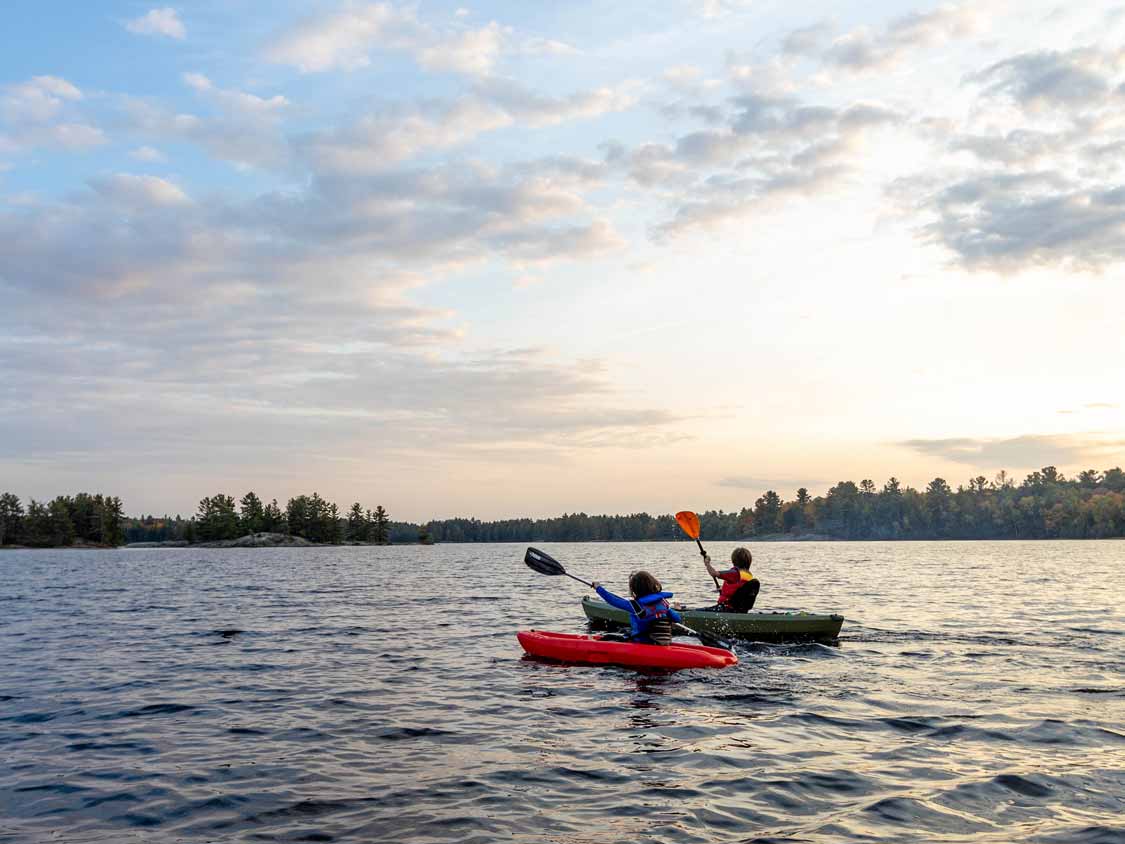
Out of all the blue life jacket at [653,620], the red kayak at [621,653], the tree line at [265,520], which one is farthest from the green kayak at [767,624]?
the tree line at [265,520]

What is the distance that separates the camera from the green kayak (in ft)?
60.3

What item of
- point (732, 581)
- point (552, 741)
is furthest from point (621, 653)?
point (552, 741)

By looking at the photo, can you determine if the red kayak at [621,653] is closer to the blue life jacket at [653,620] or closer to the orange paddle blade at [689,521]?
the blue life jacket at [653,620]

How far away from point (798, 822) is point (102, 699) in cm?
1092

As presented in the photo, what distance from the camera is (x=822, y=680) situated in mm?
13961

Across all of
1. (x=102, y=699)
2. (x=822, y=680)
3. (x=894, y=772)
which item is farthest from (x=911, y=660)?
(x=102, y=699)

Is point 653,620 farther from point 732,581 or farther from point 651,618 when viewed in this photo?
point 732,581

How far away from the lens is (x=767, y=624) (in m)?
18.7

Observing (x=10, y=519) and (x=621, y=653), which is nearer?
(x=621, y=653)

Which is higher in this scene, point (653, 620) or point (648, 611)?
point (648, 611)

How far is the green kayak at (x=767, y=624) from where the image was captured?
A: 18.4 meters

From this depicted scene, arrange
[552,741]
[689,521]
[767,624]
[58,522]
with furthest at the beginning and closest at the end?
[58,522], [689,521], [767,624], [552,741]

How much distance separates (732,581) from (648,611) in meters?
4.42

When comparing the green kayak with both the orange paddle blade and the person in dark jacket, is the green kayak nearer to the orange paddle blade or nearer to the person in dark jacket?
the person in dark jacket
